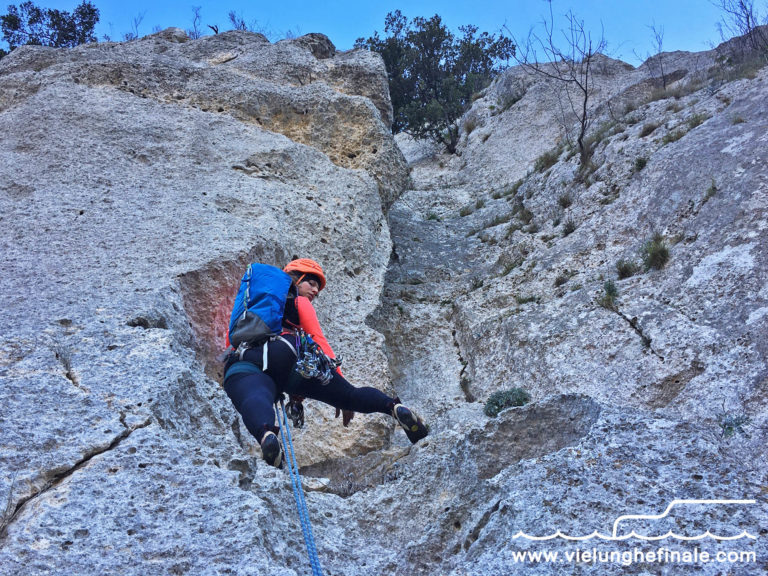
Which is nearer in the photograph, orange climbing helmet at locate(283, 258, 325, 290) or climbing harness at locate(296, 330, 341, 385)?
climbing harness at locate(296, 330, 341, 385)

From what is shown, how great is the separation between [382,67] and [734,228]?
29.5ft

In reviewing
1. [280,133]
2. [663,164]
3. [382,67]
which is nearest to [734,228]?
[663,164]

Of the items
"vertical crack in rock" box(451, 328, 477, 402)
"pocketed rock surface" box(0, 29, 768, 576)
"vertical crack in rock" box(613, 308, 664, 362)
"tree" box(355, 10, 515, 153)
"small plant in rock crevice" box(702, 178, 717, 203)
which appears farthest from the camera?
"tree" box(355, 10, 515, 153)

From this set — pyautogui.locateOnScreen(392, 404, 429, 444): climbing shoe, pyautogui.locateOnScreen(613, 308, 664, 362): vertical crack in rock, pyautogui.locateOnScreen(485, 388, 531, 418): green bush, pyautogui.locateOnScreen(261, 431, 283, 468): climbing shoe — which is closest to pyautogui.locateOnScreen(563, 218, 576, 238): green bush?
pyautogui.locateOnScreen(613, 308, 664, 362): vertical crack in rock

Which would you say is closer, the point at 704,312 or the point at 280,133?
the point at 704,312

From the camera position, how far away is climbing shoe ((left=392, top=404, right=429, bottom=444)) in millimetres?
5004

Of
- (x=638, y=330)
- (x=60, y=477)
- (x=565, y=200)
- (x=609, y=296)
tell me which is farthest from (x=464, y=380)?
(x=60, y=477)

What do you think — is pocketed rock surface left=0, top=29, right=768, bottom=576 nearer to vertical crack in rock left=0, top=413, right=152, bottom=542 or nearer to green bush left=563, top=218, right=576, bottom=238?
vertical crack in rock left=0, top=413, right=152, bottom=542

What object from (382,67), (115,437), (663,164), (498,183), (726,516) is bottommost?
(726,516)

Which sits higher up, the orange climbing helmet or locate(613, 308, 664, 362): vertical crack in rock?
the orange climbing helmet

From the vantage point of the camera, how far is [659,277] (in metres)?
6.95

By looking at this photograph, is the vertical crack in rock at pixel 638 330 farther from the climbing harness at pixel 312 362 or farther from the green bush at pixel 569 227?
the climbing harness at pixel 312 362

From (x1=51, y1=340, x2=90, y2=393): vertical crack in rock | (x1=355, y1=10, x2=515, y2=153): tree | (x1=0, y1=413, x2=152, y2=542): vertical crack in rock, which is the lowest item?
(x1=0, y1=413, x2=152, y2=542): vertical crack in rock

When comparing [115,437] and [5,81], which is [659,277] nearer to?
[115,437]
